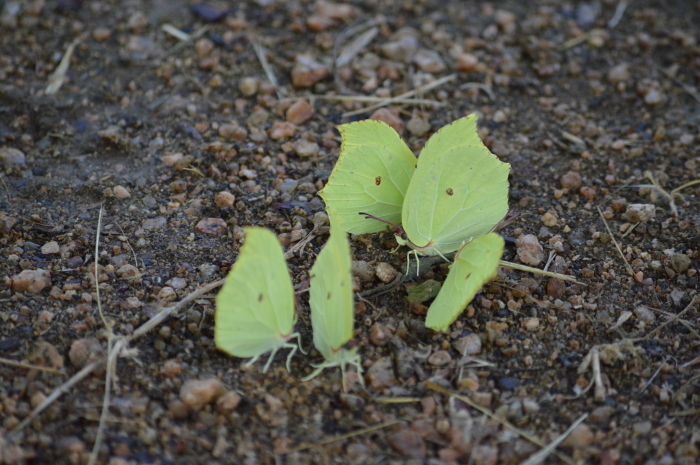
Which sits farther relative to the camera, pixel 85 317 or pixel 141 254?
pixel 141 254

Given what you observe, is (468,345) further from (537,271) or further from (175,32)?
(175,32)

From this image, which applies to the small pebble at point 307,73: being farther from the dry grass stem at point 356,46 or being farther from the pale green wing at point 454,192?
the pale green wing at point 454,192

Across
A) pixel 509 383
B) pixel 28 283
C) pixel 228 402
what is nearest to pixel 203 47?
pixel 28 283

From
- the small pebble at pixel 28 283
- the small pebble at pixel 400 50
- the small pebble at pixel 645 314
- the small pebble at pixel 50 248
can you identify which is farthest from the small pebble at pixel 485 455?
the small pebble at pixel 400 50

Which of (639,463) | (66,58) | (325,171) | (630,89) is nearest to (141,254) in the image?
(325,171)

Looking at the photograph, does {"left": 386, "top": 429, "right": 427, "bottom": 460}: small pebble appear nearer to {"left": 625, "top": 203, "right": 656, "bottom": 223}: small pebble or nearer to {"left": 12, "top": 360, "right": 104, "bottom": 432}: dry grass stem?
{"left": 12, "top": 360, "right": 104, "bottom": 432}: dry grass stem

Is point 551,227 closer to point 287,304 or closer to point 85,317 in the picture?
point 287,304
